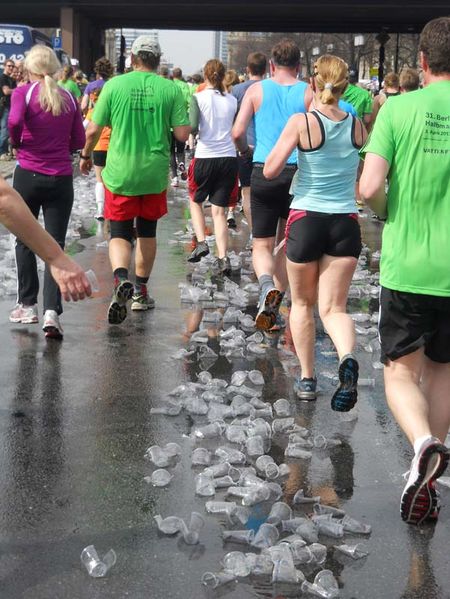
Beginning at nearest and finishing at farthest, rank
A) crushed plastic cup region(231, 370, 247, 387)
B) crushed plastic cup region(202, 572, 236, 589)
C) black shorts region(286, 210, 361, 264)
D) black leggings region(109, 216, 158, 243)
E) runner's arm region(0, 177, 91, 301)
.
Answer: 1. runner's arm region(0, 177, 91, 301)
2. crushed plastic cup region(202, 572, 236, 589)
3. black shorts region(286, 210, 361, 264)
4. crushed plastic cup region(231, 370, 247, 387)
5. black leggings region(109, 216, 158, 243)

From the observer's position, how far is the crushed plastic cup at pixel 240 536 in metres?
3.90

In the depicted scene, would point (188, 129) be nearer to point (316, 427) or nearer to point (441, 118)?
point (316, 427)

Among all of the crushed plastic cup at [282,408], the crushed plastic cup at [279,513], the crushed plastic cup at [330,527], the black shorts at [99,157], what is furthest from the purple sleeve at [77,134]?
the black shorts at [99,157]

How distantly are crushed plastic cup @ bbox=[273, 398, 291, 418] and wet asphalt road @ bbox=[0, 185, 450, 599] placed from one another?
0.30 feet

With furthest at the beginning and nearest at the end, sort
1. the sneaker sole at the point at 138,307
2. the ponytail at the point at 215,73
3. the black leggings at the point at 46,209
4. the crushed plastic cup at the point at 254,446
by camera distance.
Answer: the ponytail at the point at 215,73
the sneaker sole at the point at 138,307
the black leggings at the point at 46,209
the crushed plastic cup at the point at 254,446

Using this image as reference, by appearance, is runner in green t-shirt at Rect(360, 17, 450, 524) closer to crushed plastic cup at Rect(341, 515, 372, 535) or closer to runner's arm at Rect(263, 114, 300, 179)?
crushed plastic cup at Rect(341, 515, 372, 535)

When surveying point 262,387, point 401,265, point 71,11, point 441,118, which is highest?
point 71,11

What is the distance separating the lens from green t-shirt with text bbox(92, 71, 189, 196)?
7.47 metres

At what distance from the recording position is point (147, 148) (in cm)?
760

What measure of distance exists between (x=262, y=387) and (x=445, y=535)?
227cm

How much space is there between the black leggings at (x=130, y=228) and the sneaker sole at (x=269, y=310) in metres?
1.60

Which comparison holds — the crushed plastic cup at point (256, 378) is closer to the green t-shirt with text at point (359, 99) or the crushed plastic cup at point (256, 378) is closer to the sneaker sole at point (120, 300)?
the sneaker sole at point (120, 300)

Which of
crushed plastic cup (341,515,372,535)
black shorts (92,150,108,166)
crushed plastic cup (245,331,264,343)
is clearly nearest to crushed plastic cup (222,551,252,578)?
crushed plastic cup (341,515,372,535)

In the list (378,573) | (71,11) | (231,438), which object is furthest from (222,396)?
(71,11)
